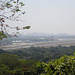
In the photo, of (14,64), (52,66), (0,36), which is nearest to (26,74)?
(52,66)

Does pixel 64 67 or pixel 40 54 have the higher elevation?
pixel 64 67

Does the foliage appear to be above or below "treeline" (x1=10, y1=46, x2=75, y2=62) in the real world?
above

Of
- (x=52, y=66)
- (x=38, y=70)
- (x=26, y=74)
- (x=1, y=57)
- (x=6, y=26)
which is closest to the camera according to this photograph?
(x=6, y=26)

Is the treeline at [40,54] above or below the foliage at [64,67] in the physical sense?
below

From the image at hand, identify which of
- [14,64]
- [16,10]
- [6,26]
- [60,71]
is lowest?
[14,64]

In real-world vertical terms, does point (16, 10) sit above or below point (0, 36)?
above

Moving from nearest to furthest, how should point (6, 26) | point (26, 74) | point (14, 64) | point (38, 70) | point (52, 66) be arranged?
point (6, 26) → point (52, 66) → point (38, 70) → point (26, 74) → point (14, 64)

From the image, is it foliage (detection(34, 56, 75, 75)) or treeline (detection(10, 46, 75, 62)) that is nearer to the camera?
foliage (detection(34, 56, 75, 75))

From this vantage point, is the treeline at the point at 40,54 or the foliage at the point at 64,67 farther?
the treeline at the point at 40,54

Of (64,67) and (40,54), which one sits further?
(40,54)

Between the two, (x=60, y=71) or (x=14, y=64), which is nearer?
(x=60, y=71)

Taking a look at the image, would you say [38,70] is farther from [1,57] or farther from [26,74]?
[1,57]
